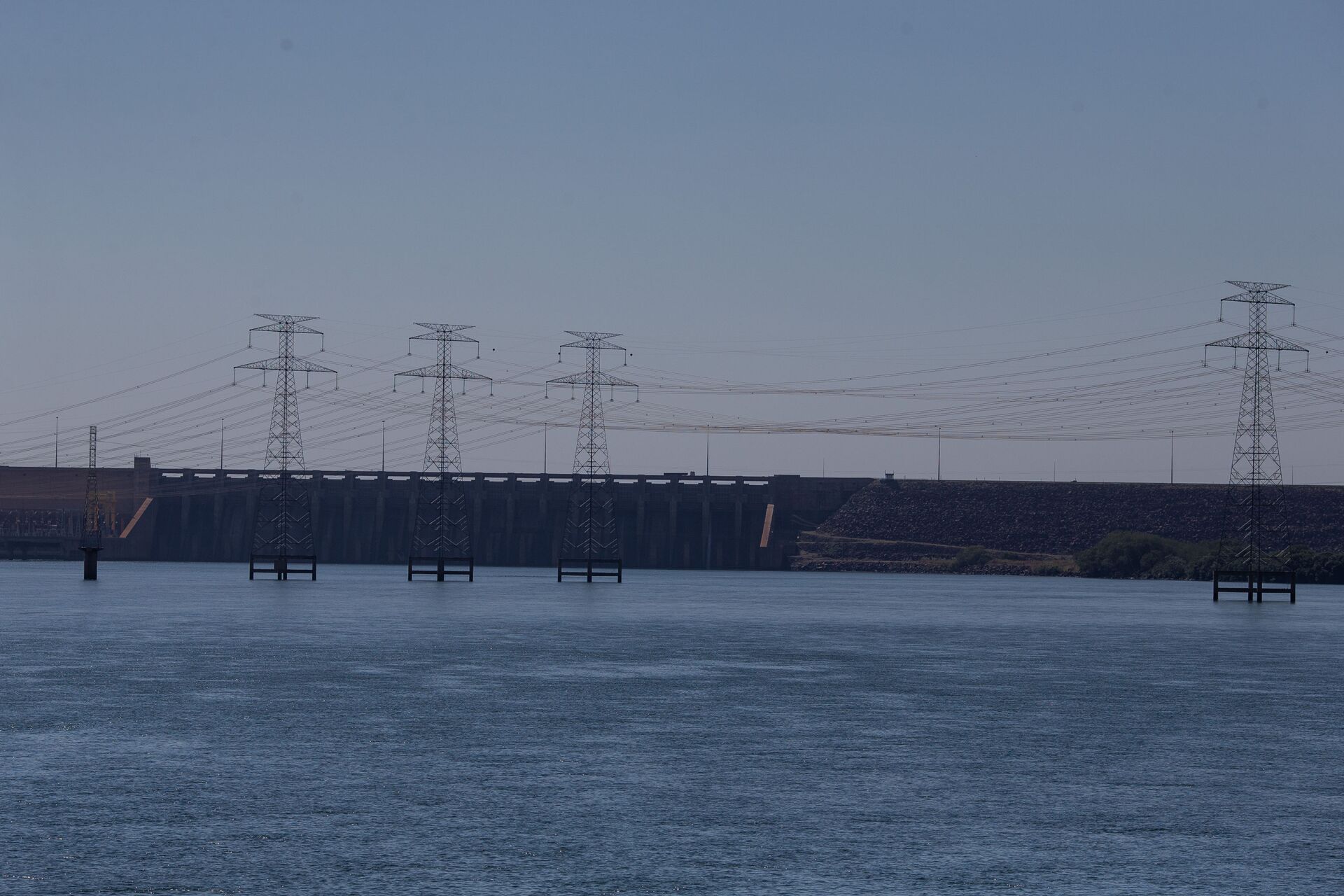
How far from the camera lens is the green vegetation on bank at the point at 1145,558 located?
177 m

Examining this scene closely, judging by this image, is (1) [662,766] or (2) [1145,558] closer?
(1) [662,766]

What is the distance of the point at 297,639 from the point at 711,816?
37910mm

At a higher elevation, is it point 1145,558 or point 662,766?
point 1145,558

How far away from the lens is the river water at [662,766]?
17703 millimetres

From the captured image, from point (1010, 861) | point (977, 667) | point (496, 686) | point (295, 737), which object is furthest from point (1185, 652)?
point (1010, 861)

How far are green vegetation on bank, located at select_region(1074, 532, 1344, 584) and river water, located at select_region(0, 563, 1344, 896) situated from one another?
123166 millimetres

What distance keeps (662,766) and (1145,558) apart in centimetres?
16766

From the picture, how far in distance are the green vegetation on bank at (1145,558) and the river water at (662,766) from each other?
404ft

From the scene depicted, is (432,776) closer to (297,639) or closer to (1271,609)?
(297,639)

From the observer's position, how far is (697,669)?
44.8 metres

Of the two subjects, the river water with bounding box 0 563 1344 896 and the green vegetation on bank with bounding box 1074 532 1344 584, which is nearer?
the river water with bounding box 0 563 1344 896

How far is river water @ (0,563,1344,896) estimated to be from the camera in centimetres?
1770

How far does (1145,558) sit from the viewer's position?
603 feet

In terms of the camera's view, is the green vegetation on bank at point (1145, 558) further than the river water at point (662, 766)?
Yes
